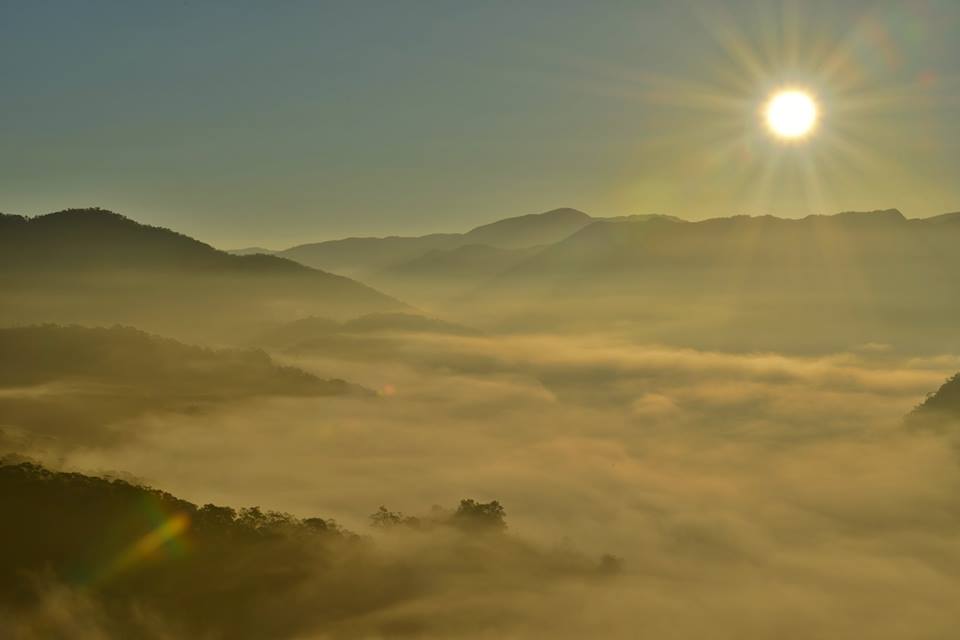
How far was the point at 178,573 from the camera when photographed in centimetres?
8325

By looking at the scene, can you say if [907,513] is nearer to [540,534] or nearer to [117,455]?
[540,534]

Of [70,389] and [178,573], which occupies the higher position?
[70,389]

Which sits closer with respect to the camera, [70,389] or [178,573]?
[178,573]

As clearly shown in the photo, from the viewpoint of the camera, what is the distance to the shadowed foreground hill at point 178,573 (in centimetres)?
7706

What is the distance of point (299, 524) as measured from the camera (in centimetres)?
9662

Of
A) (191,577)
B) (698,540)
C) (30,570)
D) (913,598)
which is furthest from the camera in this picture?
(698,540)

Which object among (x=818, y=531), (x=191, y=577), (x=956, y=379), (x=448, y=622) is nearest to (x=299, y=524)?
(x=191, y=577)

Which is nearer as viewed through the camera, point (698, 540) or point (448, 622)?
point (448, 622)

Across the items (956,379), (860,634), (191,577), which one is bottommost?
(860,634)

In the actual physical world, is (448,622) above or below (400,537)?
below

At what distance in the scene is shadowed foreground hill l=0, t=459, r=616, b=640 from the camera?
7706 cm

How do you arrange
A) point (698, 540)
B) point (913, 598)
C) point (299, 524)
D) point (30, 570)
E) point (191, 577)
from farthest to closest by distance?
point (698, 540) → point (913, 598) → point (299, 524) → point (191, 577) → point (30, 570)

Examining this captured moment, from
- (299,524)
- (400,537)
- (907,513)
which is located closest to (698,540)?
→ (907,513)

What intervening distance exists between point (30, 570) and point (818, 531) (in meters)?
179
